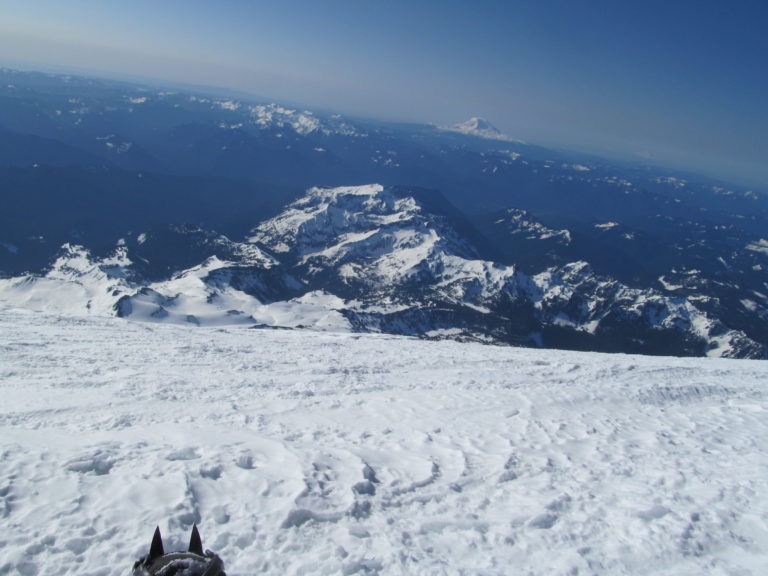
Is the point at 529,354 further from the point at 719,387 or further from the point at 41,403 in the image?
the point at 41,403

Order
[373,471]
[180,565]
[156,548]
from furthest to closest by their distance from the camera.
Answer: [373,471] → [156,548] → [180,565]

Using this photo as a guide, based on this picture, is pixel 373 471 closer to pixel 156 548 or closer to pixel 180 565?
pixel 156 548

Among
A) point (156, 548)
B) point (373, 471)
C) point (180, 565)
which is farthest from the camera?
point (373, 471)

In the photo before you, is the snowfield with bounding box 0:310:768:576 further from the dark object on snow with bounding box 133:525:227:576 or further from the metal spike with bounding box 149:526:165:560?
the dark object on snow with bounding box 133:525:227:576

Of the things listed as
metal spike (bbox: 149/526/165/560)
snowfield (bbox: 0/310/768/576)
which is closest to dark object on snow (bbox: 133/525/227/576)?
metal spike (bbox: 149/526/165/560)

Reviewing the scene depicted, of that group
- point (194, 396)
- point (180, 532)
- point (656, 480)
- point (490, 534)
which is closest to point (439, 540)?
point (490, 534)

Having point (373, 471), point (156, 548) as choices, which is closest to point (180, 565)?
point (156, 548)

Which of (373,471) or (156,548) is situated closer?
(156,548)

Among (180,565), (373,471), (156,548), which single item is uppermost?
(180,565)
